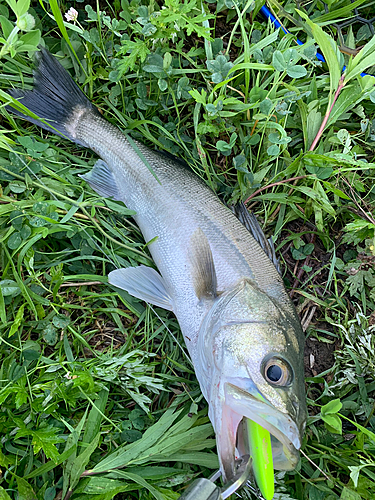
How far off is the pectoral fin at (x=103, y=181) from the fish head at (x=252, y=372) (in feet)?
3.68

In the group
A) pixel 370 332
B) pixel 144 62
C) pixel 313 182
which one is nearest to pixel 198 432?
pixel 370 332

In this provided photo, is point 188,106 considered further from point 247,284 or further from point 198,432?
point 198,432

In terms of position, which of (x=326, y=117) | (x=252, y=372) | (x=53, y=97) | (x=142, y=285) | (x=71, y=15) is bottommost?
(x=252, y=372)

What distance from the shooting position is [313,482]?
2459 millimetres

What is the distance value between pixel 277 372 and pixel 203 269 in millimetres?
716

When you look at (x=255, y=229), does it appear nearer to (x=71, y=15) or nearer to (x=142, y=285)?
(x=142, y=285)

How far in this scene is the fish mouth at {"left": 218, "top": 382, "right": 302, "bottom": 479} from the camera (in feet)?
5.90

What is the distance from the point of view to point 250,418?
6.05 ft

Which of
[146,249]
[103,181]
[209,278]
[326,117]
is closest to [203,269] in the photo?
[209,278]

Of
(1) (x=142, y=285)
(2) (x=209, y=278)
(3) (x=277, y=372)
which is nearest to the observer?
(3) (x=277, y=372)

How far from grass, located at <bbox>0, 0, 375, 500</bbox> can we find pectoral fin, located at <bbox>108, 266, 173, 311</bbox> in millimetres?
148

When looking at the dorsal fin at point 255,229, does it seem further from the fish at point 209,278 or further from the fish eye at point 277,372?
the fish eye at point 277,372

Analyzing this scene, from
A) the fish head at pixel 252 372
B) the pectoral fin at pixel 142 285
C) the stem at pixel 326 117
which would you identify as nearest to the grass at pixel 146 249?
the stem at pixel 326 117

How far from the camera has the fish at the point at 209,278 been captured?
6.21 feet
